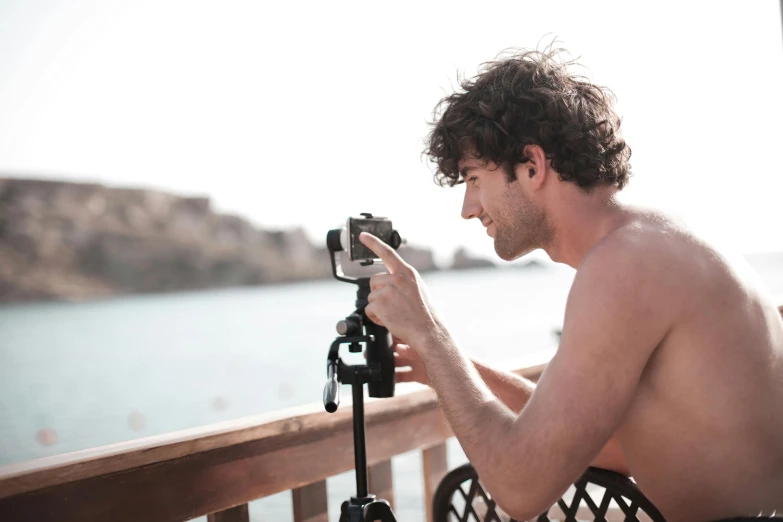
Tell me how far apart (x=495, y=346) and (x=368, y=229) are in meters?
19.6

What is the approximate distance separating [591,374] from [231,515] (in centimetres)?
82

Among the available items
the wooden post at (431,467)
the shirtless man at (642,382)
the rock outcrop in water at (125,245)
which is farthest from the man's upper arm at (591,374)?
the rock outcrop in water at (125,245)

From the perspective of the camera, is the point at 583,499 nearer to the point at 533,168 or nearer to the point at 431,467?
the point at 431,467

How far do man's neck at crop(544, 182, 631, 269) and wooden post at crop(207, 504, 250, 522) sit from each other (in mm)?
863

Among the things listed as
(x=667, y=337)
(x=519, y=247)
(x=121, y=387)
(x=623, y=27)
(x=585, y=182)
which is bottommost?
(x=121, y=387)

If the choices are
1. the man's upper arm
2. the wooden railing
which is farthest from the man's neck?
the wooden railing

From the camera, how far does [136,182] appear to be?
148 feet

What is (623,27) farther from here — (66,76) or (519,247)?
(66,76)

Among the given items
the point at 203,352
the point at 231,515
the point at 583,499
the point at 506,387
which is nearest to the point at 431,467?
the point at 506,387

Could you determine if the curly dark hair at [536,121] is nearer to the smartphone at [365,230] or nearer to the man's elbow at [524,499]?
the smartphone at [365,230]

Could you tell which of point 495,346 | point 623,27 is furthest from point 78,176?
point 623,27

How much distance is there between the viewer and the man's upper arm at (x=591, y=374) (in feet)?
3.43

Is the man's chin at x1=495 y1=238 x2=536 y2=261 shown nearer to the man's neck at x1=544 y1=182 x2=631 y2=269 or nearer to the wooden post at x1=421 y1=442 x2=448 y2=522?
the man's neck at x1=544 y1=182 x2=631 y2=269

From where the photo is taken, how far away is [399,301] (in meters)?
1.26
